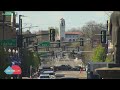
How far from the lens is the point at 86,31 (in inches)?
3716
